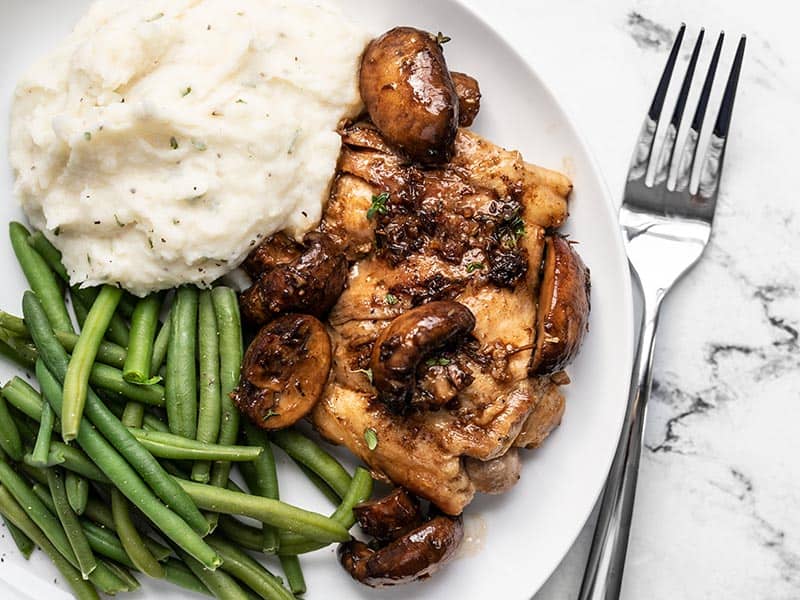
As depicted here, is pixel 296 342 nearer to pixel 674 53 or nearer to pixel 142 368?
pixel 142 368

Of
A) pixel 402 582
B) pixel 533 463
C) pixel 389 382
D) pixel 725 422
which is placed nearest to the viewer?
pixel 389 382

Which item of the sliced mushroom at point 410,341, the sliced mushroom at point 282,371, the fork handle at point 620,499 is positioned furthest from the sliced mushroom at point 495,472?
the sliced mushroom at point 282,371

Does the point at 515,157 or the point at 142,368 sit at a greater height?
the point at 515,157

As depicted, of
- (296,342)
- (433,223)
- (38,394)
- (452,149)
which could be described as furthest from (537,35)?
(38,394)

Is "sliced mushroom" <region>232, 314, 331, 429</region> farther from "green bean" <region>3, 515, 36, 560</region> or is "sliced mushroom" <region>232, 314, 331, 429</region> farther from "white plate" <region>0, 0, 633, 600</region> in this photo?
"green bean" <region>3, 515, 36, 560</region>

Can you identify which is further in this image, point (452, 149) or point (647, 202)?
point (647, 202)

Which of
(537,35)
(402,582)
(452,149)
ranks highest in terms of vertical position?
(537,35)

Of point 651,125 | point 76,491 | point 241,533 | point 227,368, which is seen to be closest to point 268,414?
point 227,368
